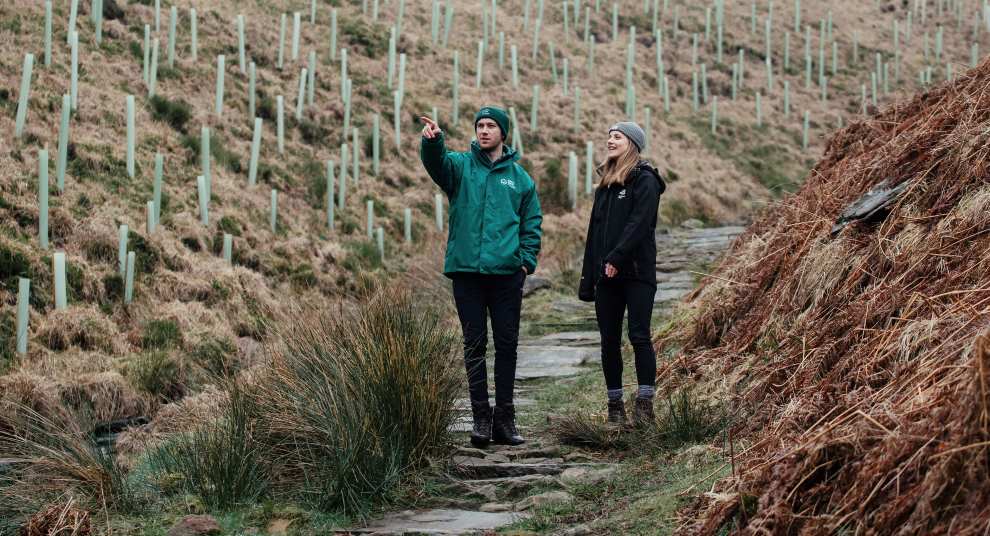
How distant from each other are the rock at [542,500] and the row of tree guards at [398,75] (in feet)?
15.1

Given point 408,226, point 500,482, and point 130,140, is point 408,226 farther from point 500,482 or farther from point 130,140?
point 500,482

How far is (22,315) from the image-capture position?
9500mm

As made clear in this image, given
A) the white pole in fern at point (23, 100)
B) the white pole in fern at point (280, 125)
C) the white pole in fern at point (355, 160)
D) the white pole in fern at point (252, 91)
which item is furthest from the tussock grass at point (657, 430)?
the white pole in fern at point (252, 91)

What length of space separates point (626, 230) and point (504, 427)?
1.30 m

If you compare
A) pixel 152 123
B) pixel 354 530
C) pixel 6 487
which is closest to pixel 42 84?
pixel 152 123

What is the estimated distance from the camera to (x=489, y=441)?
595 centimetres

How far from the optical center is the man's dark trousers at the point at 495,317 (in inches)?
231

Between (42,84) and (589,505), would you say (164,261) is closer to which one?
(42,84)

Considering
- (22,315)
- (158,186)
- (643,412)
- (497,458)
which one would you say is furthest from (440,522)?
(158,186)

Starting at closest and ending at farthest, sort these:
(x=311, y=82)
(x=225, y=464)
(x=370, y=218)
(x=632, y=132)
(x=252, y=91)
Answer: (x=225, y=464) → (x=632, y=132) → (x=370, y=218) → (x=252, y=91) → (x=311, y=82)

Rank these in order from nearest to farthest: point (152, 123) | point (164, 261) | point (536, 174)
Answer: point (164, 261) → point (152, 123) → point (536, 174)

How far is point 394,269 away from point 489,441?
8.82 meters

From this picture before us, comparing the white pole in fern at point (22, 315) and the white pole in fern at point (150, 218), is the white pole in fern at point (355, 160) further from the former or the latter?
the white pole in fern at point (22, 315)

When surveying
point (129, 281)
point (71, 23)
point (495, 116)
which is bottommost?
point (129, 281)
